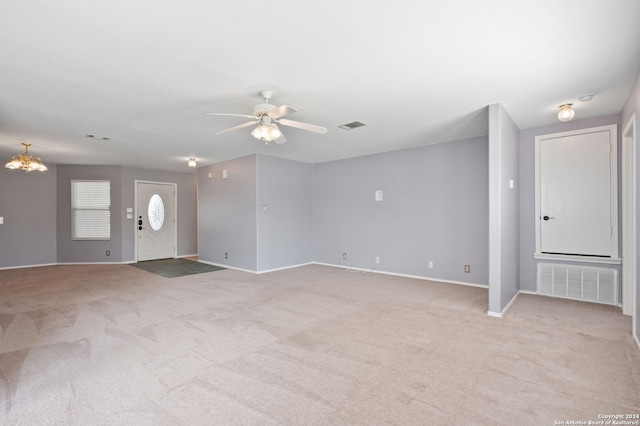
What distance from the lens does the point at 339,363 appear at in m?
2.58

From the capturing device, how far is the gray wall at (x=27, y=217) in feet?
23.5

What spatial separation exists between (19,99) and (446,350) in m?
5.21

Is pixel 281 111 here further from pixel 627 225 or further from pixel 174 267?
pixel 174 267

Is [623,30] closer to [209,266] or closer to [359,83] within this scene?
[359,83]

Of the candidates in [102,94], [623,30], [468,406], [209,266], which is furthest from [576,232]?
[209,266]

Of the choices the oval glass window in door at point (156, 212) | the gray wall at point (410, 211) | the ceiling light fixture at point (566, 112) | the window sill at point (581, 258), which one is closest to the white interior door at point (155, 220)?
the oval glass window in door at point (156, 212)

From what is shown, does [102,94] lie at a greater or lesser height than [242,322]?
greater

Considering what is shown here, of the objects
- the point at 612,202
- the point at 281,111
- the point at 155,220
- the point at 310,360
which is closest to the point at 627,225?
the point at 612,202

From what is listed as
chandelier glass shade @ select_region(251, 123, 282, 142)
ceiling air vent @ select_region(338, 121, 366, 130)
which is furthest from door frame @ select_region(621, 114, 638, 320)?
chandelier glass shade @ select_region(251, 123, 282, 142)

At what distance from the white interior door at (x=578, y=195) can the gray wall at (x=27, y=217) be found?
418 inches

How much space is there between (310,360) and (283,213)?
466 cm

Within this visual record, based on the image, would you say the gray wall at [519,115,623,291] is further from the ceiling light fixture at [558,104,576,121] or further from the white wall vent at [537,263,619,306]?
the ceiling light fixture at [558,104,576,121]

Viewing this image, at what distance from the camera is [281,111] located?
3.16m

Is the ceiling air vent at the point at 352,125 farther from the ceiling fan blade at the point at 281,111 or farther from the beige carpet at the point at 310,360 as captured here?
the beige carpet at the point at 310,360
